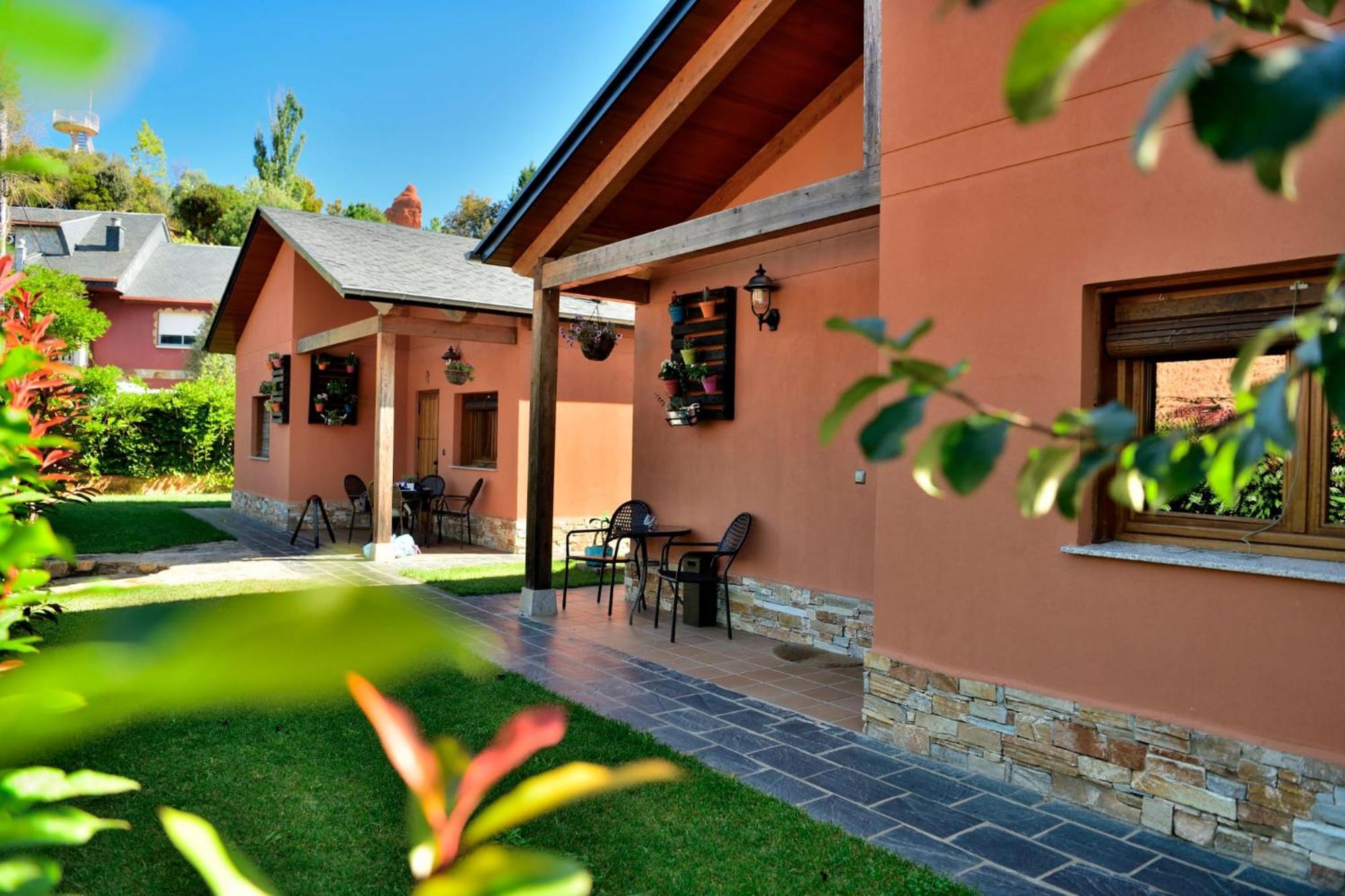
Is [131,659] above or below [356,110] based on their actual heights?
below

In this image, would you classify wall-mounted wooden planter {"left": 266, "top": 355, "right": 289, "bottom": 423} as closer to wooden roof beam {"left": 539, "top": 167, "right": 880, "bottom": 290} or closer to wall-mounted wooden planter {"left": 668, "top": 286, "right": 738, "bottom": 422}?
wooden roof beam {"left": 539, "top": 167, "right": 880, "bottom": 290}

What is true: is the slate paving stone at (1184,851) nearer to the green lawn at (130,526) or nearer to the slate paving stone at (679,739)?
the slate paving stone at (679,739)

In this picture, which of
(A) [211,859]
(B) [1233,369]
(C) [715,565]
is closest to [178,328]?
(C) [715,565]

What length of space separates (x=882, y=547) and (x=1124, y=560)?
48.3 inches

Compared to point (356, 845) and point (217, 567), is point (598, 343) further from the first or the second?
point (356, 845)

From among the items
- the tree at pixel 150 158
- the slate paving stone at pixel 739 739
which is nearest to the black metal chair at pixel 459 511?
the slate paving stone at pixel 739 739

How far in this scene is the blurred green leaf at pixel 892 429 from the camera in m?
→ 0.60

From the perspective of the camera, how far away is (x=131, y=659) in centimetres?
56

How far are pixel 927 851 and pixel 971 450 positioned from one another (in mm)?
3326

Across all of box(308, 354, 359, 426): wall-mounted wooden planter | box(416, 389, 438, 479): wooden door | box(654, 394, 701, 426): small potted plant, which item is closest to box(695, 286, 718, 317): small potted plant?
box(654, 394, 701, 426): small potted plant

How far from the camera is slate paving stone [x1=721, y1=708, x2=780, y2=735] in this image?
4906 millimetres

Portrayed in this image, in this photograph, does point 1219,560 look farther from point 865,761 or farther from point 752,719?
point 752,719

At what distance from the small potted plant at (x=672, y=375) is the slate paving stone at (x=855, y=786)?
410 centimetres

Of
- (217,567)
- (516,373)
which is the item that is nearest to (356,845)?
(217,567)
